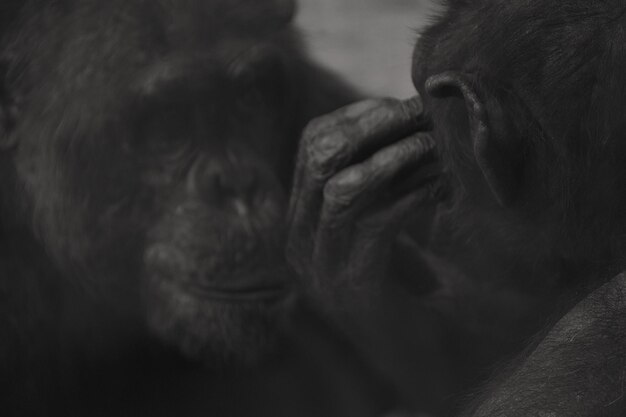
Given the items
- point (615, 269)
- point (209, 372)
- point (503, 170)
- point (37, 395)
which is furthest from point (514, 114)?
point (37, 395)

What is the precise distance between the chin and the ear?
0.75 metres

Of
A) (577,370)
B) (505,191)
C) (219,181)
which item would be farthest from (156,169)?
(577,370)

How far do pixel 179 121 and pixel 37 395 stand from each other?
67cm

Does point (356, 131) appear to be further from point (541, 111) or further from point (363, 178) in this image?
→ point (541, 111)

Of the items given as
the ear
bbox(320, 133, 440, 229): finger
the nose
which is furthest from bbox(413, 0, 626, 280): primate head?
the nose

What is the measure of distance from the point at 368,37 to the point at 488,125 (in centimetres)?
165

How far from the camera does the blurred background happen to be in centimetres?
296

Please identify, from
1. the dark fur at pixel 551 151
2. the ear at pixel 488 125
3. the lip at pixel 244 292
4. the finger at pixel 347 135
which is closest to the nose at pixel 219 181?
the lip at pixel 244 292

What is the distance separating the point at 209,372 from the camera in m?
2.32

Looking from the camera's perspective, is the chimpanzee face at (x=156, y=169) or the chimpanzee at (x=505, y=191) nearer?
the chimpanzee at (x=505, y=191)

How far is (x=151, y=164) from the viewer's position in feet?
7.14

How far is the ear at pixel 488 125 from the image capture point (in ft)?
4.98

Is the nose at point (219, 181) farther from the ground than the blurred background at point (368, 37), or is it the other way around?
the nose at point (219, 181)

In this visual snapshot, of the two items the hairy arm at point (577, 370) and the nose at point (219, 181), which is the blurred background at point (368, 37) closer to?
the nose at point (219, 181)
